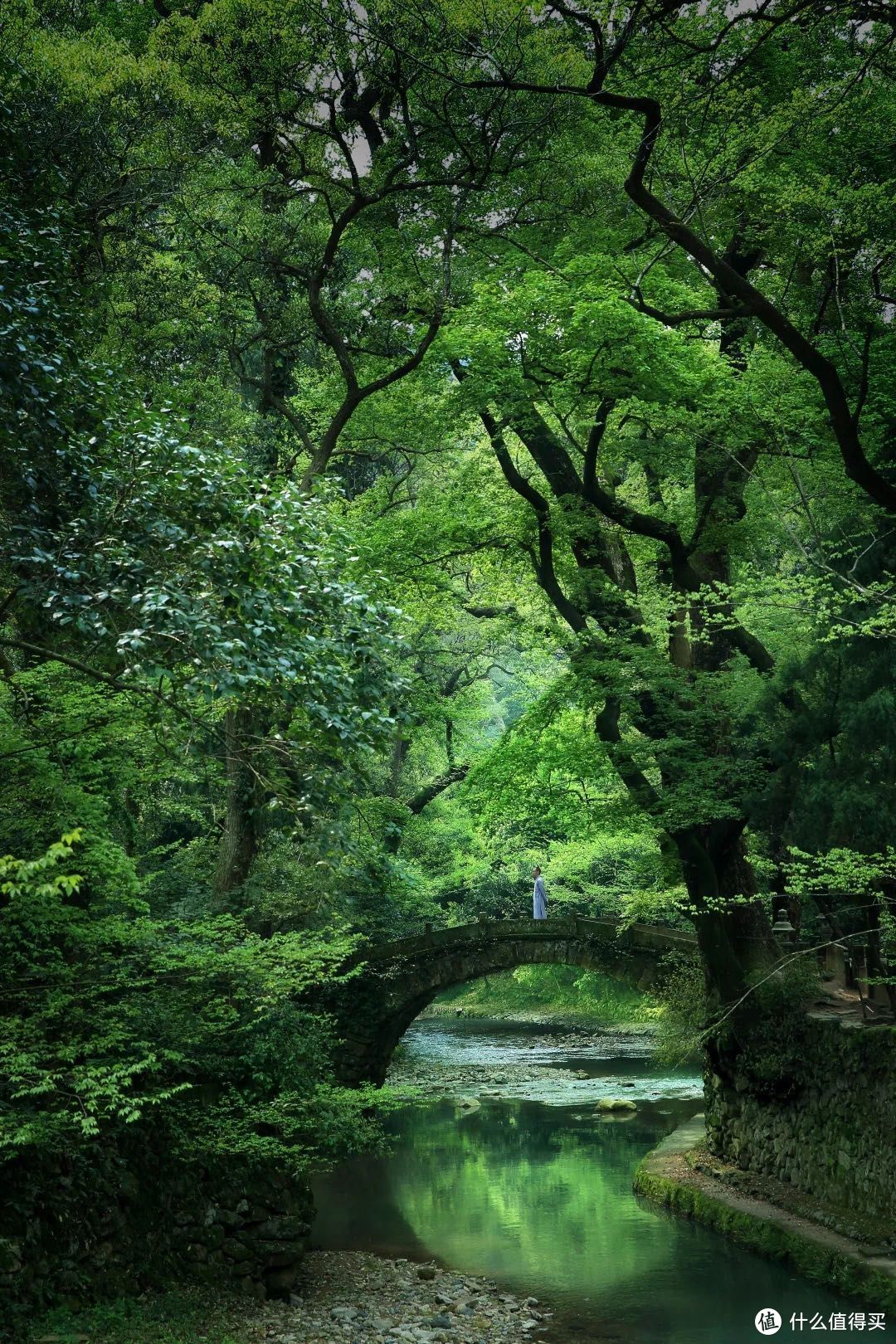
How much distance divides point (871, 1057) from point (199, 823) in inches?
382

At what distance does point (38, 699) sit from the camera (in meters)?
8.04

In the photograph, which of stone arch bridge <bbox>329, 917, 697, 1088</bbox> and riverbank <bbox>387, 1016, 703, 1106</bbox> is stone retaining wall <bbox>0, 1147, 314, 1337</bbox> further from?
stone arch bridge <bbox>329, 917, 697, 1088</bbox>

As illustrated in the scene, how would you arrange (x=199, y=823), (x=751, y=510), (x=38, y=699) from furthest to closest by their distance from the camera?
1. (x=199, y=823)
2. (x=751, y=510)
3. (x=38, y=699)

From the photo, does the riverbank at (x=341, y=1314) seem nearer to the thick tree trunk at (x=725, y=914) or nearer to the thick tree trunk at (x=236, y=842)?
the thick tree trunk at (x=236, y=842)

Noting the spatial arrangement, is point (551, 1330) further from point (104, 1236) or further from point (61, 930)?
point (61, 930)

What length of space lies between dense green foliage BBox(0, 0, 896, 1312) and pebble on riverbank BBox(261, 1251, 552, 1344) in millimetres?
1367

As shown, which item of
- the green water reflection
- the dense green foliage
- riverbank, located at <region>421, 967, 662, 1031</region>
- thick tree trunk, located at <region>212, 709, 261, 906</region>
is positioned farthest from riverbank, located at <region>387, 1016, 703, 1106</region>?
thick tree trunk, located at <region>212, 709, 261, 906</region>

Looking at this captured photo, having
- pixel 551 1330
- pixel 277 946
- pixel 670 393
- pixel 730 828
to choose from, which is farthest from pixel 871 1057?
pixel 670 393

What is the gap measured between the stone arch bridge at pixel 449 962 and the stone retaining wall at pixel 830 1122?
4.71 m

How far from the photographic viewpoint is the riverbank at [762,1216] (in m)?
9.45

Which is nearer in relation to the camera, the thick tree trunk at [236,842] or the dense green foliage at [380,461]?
the dense green foliage at [380,461]

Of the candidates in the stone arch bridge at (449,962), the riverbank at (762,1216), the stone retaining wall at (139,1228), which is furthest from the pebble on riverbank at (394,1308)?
the stone arch bridge at (449,962)

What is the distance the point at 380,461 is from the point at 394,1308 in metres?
10.1

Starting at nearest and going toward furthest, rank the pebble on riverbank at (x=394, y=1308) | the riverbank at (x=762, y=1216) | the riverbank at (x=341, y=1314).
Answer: the riverbank at (x=341, y=1314)
the pebble on riverbank at (x=394, y=1308)
the riverbank at (x=762, y=1216)
